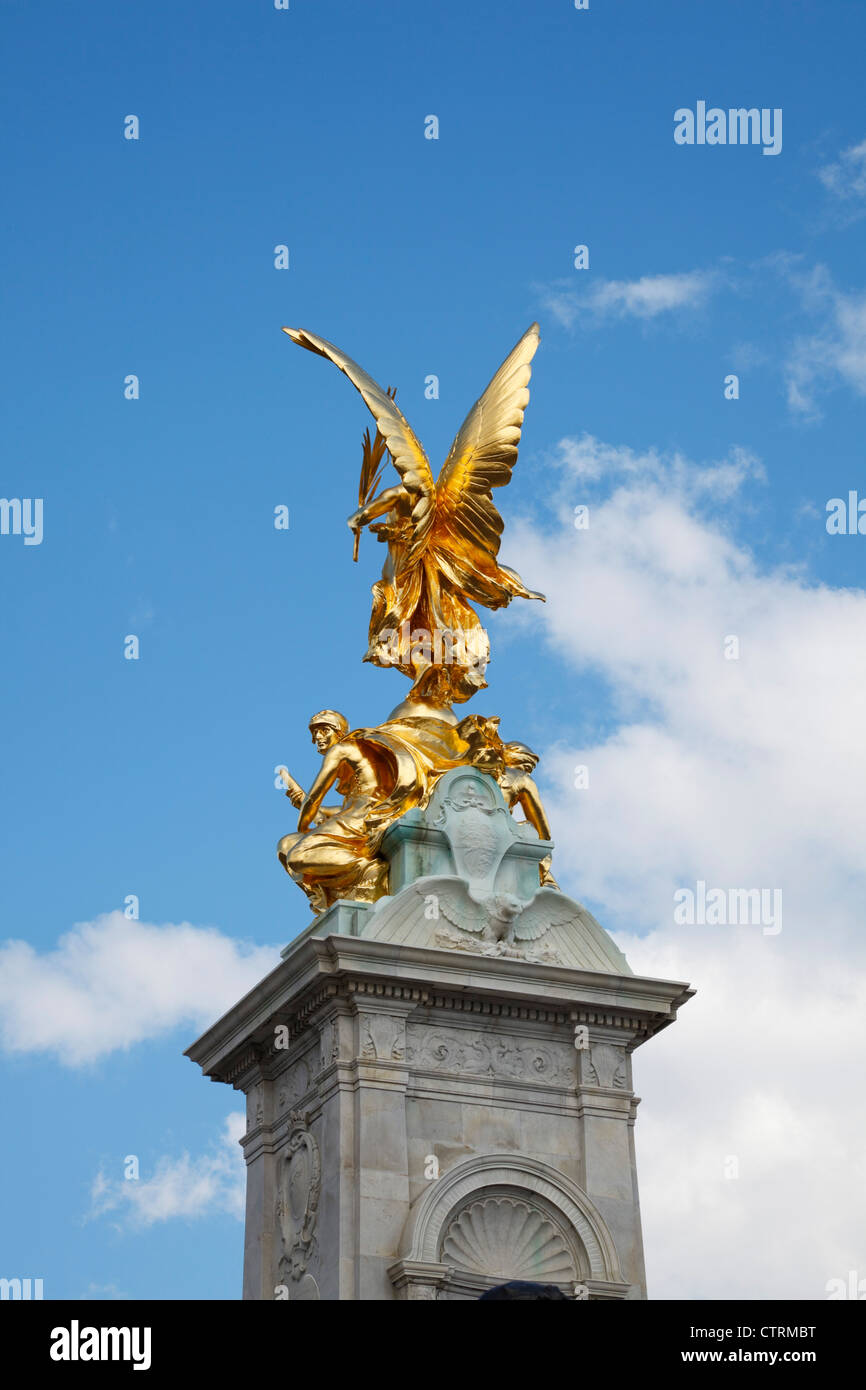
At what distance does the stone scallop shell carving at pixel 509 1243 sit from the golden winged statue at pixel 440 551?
17.8 feet

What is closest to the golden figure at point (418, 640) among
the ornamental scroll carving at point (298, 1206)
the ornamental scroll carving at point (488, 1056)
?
the ornamental scroll carving at point (488, 1056)

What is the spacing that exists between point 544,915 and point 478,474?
197 inches

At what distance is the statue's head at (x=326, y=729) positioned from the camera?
23.2 meters

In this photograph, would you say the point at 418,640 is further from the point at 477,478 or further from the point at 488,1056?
the point at 488,1056

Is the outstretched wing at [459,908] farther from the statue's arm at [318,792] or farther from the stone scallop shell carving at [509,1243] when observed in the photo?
the stone scallop shell carving at [509,1243]

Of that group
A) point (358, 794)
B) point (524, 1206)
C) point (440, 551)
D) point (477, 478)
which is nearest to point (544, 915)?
point (358, 794)

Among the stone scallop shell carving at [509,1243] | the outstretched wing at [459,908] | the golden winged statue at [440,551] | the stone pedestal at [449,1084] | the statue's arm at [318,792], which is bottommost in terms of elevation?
the stone scallop shell carving at [509,1243]

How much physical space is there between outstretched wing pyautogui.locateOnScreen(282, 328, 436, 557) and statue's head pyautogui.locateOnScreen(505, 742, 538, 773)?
2355mm

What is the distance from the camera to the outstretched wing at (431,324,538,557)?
24047 millimetres

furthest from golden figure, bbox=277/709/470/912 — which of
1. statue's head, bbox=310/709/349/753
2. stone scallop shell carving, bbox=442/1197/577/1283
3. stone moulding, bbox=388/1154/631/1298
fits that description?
stone scallop shell carving, bbox=442/1197/577/1283
